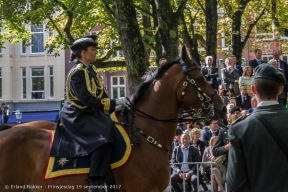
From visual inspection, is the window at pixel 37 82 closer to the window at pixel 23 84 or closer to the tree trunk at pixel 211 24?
the window at pixel 23 84

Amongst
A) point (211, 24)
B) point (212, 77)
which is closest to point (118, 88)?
point (211, 24)

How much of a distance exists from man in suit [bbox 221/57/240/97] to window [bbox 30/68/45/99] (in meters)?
31.4

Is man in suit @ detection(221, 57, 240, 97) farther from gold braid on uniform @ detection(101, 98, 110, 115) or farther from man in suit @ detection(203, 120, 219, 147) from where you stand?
gold braid on uniform @ detection(101, 98, 110, 115)

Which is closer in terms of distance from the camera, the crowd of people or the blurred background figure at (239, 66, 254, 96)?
the crowd of people

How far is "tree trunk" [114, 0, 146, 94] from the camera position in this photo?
13.7 meters

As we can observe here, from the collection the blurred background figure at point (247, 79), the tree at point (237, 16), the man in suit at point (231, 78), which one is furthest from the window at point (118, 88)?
the blurred background figure at point (247, 79)

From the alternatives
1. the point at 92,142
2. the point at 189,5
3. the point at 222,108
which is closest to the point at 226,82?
the point at 222,108

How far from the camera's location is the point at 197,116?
7.59 meters

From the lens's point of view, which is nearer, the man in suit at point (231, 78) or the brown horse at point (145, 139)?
the brown horse at point (145, 139)

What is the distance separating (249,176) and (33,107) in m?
41.1

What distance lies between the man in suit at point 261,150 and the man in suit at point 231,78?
35.8ft

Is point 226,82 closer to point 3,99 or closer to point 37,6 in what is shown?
point 37,6

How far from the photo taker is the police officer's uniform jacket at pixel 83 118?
696 cm

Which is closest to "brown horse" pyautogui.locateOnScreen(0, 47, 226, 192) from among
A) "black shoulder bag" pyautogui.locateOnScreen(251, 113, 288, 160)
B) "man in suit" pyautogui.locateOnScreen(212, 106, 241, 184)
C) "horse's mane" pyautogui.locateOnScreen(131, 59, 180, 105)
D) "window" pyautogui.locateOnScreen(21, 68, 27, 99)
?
"horse's mane" pyautogui.locateOnScreen(131, 59, 180, 105)
